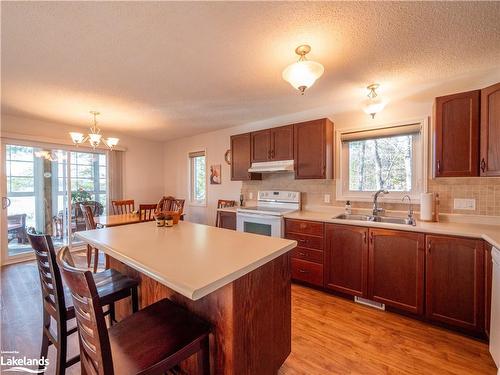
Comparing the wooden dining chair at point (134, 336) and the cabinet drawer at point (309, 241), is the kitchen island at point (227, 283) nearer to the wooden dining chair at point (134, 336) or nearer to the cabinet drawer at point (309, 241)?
the wooden dining chair at point (134, 336)

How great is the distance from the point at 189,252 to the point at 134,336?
17.2 inches

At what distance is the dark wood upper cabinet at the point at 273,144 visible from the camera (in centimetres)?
310

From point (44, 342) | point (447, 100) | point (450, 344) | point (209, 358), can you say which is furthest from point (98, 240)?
point (447, 100)

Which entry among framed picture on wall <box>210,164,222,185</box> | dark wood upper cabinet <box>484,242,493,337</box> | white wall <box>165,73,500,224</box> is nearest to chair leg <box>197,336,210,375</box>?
dark wood upper cabinet <box>484,242,493,337</box>

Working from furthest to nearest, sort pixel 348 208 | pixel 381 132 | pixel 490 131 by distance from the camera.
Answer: pixel 348 208
pixel 381 132
pixel 490 131

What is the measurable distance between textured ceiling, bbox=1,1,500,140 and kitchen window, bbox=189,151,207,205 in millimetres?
2056

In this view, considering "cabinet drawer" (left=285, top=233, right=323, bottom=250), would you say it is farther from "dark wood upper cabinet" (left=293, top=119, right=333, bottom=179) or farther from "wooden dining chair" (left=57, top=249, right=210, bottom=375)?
"wooden dining chair" (left=57, top=249, right=210, bottom=375)

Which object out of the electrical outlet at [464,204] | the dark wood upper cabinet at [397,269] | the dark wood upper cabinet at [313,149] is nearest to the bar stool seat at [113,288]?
the dark wood upper cabinet at [397,269]

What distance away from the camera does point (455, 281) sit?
184cm

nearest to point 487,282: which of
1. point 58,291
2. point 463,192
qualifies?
point 463,192

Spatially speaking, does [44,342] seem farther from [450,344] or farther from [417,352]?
[450,344]

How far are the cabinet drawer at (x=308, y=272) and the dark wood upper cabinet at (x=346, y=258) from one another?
0.27 ft

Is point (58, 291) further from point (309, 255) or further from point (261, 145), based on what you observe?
point (261, 145)

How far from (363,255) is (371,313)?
568mm
